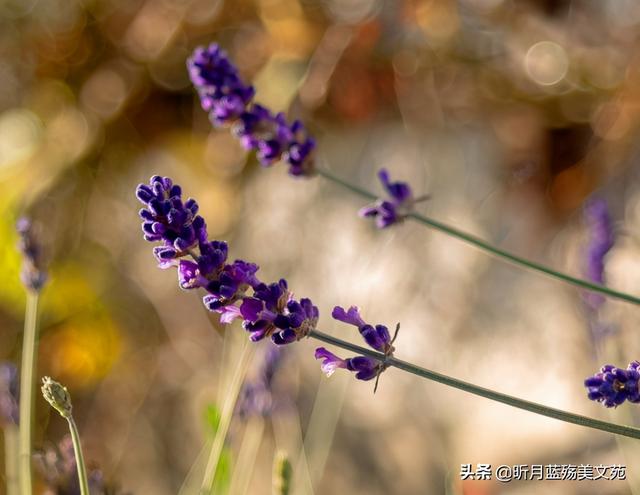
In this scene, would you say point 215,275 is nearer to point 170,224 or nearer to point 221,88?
point 170,224

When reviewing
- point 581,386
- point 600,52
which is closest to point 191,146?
point 600,52

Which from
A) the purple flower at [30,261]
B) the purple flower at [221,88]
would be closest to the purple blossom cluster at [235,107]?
the purple flower at [221,88]

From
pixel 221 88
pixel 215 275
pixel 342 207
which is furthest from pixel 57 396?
pixel 342 207

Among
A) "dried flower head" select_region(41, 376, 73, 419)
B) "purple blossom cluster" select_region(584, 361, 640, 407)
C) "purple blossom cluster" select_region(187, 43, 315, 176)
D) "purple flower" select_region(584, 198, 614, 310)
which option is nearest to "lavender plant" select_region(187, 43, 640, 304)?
"purple blossom cluster" select_region(187, 43, 315, 176)

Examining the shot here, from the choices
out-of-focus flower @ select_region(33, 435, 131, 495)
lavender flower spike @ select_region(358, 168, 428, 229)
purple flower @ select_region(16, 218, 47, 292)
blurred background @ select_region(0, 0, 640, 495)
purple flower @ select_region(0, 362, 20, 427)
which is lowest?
out-of-focus flower @ select_region(33, 435, 131, 495)

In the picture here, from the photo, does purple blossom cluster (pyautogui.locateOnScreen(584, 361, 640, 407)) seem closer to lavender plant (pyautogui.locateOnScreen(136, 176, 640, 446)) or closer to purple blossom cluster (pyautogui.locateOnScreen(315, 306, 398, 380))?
lavender plant (pyautogui.locateOnScreen(136, 176, 640, 446))

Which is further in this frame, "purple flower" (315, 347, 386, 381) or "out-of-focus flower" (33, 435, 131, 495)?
"out-of-focus flower" (33, 435, 131, 495)

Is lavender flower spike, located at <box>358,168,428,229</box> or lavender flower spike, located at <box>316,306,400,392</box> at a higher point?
lavender flower spike, located at <box>358,168,428,229</box>
